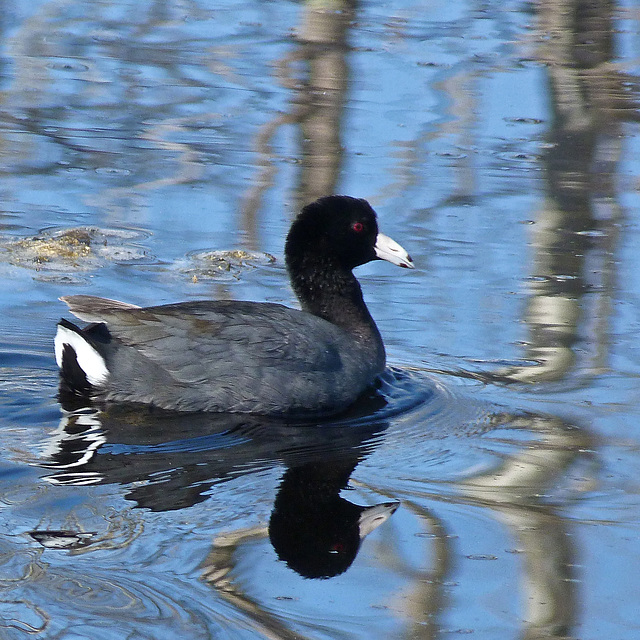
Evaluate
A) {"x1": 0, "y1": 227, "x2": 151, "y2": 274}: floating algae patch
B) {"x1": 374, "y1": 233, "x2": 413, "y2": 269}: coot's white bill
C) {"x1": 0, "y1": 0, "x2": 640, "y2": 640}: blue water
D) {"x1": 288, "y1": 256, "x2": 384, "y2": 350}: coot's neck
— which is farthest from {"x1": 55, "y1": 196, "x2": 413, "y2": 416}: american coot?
{"x1": 0, "y1": 227, "x2": 151, "y2": 274}: floating algae patch

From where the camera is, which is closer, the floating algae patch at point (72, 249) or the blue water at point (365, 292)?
the blue water at point (365, 292)

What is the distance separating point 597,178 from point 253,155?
252cm

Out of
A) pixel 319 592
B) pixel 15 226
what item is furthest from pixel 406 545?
pixel 15 226

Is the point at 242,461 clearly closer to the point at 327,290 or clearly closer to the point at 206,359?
the point at 206,359

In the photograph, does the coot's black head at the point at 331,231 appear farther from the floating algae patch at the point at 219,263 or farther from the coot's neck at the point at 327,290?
the floating algae patch at the point at 219,263

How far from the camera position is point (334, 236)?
6199mm

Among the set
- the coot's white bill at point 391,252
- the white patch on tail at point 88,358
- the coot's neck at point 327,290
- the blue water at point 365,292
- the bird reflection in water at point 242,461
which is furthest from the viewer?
the coot's white bill at point 391,252

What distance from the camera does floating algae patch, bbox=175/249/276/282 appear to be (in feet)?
22.9

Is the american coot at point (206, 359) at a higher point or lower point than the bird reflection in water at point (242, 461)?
higher

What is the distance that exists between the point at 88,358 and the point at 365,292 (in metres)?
2.03

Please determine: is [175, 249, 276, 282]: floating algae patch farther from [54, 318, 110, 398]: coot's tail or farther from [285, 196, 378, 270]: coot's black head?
[54, 318, 110, 398]: coot's tail

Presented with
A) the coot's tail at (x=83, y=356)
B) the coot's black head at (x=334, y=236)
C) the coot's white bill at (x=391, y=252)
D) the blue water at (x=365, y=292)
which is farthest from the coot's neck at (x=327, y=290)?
the coot's tail at (x=83, y=356)

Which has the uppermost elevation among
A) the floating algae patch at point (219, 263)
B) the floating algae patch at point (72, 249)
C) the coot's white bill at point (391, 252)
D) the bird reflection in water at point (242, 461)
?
the coot's white bill at point (391, 252)

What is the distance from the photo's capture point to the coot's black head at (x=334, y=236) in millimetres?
6148
